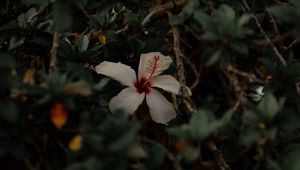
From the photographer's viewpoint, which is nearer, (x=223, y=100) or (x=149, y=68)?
(x=149, y=68)

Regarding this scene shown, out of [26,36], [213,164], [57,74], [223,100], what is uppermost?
[57,74]

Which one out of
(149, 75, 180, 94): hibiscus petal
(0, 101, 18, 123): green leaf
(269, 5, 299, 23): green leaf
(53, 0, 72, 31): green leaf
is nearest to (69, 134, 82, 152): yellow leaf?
(0, 101, 18, 123): green leaf

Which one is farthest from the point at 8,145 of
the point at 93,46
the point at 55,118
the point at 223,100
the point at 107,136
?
the point at 223,100

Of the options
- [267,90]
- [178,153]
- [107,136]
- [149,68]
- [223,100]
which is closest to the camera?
[107,136]

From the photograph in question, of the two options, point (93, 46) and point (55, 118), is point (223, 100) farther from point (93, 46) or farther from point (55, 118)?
point (55, 118)

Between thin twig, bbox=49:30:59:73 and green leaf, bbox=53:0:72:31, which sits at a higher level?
green leaf, bbox=53:0:72:31

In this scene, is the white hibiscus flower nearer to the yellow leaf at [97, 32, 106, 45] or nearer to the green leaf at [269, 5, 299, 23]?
the yellow leaf at [97, 32, 106, 45]

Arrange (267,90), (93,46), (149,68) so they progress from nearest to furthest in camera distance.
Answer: (267,90) → (149,68) → (93,46)
